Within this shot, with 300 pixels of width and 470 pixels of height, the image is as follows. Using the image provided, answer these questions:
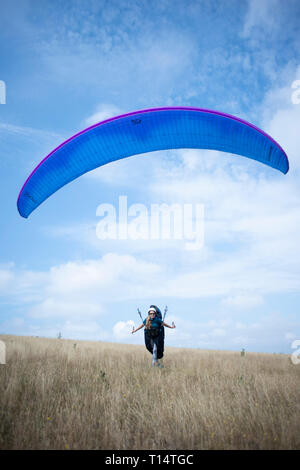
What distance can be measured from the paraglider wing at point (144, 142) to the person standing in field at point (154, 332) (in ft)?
17.1

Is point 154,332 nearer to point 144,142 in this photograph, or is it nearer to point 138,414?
point 138,414

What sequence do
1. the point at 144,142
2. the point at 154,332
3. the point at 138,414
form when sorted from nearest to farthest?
the point at 138,414
the point at 144,142
the point at 154,332

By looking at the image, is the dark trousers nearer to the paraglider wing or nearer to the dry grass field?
the dry grass field

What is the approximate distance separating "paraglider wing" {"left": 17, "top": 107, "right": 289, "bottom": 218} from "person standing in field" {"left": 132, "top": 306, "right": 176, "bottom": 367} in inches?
206

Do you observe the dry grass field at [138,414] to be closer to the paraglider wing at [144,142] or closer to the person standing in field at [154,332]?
the person standing in field at [154,332]

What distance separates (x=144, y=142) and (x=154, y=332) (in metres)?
6.06

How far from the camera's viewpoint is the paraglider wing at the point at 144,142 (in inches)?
303

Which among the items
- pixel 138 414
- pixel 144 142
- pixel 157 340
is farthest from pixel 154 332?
pixel 144 142

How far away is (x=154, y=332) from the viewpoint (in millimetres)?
8969

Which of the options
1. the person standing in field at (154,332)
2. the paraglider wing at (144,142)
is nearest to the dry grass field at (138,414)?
the person standing in field at (154,332)

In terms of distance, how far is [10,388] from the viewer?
530 centimetres

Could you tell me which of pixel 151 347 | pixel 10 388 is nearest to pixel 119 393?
pixel 10 388

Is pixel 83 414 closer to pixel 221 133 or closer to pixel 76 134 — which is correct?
pixel 76 134

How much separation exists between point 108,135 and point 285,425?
766 centimetres
